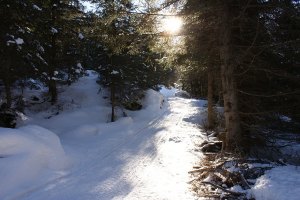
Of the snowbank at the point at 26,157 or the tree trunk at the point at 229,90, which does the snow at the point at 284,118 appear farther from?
the snowbank at the point at 26,157

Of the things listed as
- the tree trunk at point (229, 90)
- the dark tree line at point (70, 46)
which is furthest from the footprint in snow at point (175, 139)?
the tree trunk at point (229, 90)

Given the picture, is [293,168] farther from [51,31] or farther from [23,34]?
[51,31]

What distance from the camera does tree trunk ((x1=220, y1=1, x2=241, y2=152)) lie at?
32.9ft

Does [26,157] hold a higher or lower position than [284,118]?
lower

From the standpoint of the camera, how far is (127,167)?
33.1 feet

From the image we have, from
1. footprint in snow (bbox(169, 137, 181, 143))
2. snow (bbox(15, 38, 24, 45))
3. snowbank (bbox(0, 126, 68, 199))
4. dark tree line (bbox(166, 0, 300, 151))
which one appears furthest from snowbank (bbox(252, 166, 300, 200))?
snow (bbox(15, 38, 24, 45))

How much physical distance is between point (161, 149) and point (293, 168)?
5.94 metres

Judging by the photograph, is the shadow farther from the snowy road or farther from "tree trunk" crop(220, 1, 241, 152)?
"tree trunk" crop(220, 1, 241, 152)

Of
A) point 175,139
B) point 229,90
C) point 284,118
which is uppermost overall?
point 229,90

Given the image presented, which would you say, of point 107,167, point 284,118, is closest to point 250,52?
point 284,118

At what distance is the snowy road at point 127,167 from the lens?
7.57 m

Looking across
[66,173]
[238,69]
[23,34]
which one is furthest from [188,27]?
[23,34]

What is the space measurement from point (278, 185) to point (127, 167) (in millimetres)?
4968

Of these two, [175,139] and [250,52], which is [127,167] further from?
[250,52]
